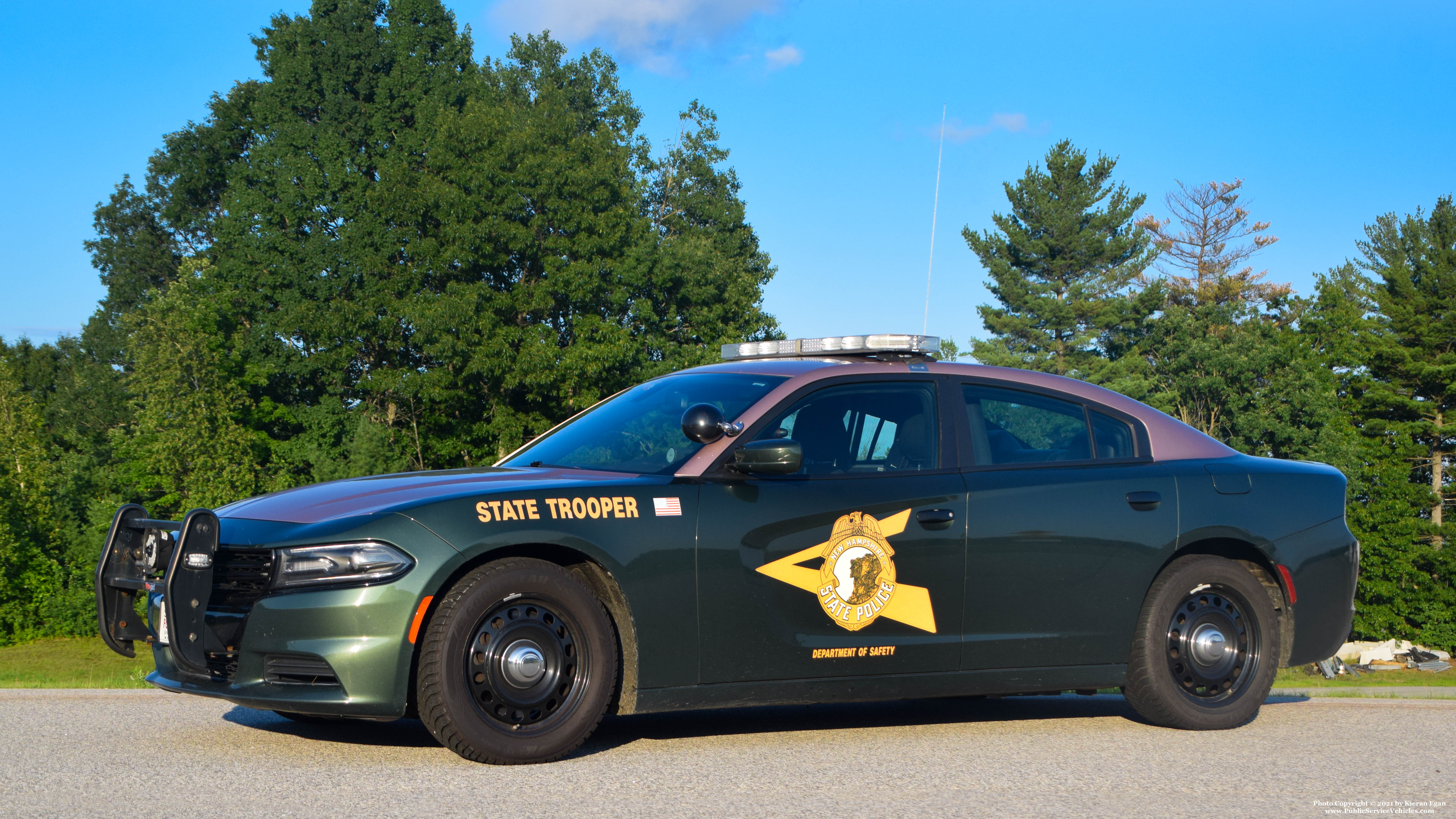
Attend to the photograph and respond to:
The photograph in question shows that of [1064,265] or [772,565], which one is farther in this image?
[1064,265]

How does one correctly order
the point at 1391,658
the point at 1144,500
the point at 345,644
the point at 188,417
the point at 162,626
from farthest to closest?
1. the point at 1391,658
2. the point at 188,417
3. the point at 1144,500
4. the point at 162,626
5. the point at 345,644

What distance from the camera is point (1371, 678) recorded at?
1510 inches

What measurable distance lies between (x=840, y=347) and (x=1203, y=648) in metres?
2.21

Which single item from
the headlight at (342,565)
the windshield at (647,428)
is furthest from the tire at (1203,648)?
the headlight at (342,565)

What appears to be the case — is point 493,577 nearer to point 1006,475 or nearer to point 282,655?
point 282,655

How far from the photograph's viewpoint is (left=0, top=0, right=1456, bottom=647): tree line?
4481 cm

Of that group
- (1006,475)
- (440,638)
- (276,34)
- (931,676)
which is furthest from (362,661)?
(276,34)

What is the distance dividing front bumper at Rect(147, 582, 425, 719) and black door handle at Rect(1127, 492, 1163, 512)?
10.8ft

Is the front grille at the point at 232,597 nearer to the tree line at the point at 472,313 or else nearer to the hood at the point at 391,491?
the hood at the point at 391,491

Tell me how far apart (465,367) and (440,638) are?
128 ft

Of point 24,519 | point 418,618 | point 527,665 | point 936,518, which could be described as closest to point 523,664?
point 527,665

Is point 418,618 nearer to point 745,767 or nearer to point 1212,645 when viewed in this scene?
point 745,767

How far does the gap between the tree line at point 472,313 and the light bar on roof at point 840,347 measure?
1396 inches

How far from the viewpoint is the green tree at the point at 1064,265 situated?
201 ft
